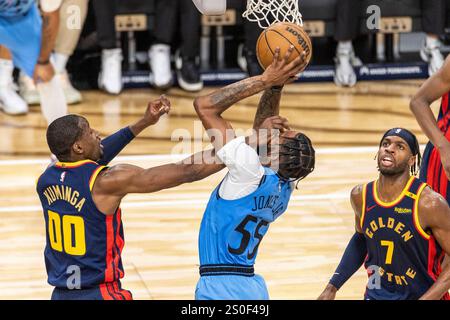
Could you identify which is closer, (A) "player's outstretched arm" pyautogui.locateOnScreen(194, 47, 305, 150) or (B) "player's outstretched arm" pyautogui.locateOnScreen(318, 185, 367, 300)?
(A) "player's outstretched arm" pyautogui.locateOnScreen(194, 47, 305, 150)

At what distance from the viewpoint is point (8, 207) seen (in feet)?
24.7

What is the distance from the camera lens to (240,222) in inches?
185

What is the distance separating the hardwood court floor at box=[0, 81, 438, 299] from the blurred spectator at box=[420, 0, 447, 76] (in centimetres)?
33

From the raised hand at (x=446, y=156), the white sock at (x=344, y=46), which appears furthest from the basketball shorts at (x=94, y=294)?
the white sock at (x=344, y=46)

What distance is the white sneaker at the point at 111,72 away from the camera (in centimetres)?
1022

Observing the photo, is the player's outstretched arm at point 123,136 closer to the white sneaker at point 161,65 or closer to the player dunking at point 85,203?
the player dunking at point 85,203

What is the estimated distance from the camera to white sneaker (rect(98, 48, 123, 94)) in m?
10.2

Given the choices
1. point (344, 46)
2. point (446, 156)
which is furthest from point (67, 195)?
point (344, 46)

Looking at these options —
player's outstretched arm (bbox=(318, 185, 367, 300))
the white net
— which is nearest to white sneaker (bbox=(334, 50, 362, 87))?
the white net

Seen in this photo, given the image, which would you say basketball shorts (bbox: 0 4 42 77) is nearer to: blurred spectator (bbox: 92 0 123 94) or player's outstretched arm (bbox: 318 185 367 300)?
blurred spectator (bbox: 92 0 123 94)

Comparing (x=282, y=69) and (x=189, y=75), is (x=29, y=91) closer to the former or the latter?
(x=189, y=75)

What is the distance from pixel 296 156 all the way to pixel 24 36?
12.5 ft
